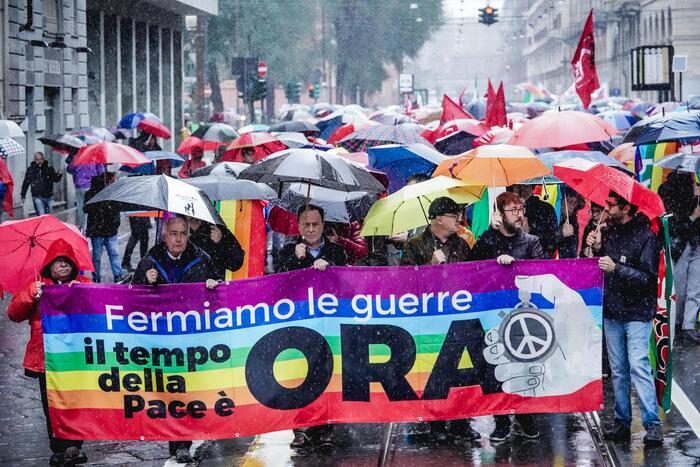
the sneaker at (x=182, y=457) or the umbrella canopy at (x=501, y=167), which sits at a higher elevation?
the umbrella canopy at (x=501, y=167)

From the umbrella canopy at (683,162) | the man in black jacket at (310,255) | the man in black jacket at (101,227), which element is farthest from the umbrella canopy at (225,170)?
the umbrella canopy at (683,162)

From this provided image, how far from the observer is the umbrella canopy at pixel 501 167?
9.20 meters

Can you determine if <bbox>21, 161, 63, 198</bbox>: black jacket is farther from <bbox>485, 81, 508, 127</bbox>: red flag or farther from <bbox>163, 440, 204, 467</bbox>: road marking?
<bbox>163, 440, 204, 467</bbox>: road marking

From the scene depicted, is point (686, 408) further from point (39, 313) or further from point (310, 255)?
point (39, 313)

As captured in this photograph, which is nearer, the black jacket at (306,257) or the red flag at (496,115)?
the black jacket at (306,257)

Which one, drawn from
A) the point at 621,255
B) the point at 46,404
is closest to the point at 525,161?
the point at 621,255

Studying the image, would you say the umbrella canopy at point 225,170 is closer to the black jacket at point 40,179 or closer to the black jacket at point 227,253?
the black jacket at point 227,253

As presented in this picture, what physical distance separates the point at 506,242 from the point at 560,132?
165 inches

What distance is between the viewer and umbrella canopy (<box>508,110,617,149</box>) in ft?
38.6

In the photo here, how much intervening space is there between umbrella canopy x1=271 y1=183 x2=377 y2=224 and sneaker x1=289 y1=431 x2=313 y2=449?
6.23 feet

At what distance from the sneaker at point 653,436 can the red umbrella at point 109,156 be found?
25.2ft

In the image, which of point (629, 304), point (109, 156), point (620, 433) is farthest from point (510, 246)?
point (109, 156)

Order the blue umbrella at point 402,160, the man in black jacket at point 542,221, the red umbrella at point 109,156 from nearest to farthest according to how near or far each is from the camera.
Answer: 1. the man in black jacket at point 542,221
2. the blue umbrella at point 402,160
3. the red umbrella at point 109,156

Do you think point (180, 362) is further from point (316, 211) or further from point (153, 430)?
point (316, 211)
